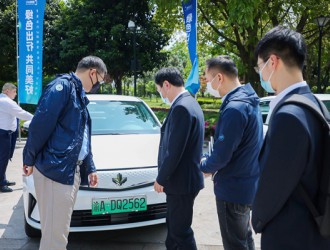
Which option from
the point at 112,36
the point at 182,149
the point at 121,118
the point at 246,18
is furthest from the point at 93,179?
the point at 112,36

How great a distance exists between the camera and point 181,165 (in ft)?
9.09

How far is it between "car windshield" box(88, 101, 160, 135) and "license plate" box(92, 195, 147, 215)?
1338 millimetres

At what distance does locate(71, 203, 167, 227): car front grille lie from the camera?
3.37 meters

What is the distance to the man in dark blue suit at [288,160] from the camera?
1.39 m

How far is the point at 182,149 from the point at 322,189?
1327 millimetres

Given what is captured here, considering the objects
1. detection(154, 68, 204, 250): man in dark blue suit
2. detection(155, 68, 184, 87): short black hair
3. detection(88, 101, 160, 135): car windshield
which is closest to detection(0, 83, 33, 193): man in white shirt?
detection(88, 101, 160, 135): car windshield

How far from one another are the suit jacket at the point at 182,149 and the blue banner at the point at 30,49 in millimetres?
7616

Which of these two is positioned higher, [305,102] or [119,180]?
[305,102]

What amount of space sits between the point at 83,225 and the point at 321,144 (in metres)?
2.59

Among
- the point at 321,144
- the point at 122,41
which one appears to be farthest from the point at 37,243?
the point at 122,41

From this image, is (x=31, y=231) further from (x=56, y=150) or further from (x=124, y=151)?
(x=56, y=150)

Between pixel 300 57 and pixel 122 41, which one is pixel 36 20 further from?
pixel 122 41

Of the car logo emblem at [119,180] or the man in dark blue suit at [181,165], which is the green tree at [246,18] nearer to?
the car logo emblem at [119,180]

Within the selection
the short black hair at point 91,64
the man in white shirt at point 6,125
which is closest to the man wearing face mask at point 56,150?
the short black hair at point 91,64
